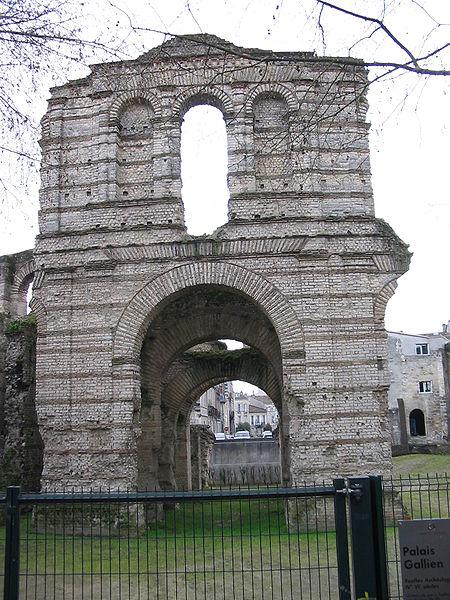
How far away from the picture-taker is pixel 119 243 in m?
13.1

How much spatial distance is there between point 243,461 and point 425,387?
16.0 meters

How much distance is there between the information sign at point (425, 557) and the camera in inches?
188

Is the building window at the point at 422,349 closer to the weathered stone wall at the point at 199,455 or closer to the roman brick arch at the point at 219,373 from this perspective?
the weathered stone wall at the point at 199,455

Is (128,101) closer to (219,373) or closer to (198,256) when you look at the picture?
(198,256)

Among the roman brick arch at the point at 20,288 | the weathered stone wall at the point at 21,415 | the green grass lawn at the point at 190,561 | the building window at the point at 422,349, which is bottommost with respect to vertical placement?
the green grass lawn at the point at 190,561

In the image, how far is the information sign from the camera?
4.78 metres

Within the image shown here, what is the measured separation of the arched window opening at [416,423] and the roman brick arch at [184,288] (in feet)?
99.6

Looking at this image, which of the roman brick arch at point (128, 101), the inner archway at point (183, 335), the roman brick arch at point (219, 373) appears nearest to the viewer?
the roman brick arch at point (128, 101)

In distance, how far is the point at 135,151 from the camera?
1387 cm

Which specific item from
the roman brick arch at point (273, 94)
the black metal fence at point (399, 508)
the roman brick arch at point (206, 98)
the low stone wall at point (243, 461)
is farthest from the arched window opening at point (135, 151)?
the low stone wall at point (243, 461)

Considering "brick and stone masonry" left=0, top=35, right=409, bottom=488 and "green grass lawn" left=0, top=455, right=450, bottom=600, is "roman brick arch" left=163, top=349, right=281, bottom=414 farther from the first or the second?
"green grass lawn" left=0, top=455, right=450, bottom=600

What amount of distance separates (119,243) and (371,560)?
9.54 m

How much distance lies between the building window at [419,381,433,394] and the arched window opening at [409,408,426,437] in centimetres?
126

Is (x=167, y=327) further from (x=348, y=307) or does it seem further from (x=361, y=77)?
(x=361, y=77)
